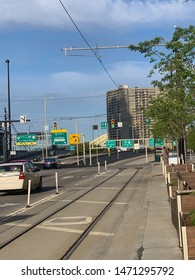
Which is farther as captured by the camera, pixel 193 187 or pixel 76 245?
pixel 193 187

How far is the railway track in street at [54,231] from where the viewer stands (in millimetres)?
8125

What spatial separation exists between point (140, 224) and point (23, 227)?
281 cm

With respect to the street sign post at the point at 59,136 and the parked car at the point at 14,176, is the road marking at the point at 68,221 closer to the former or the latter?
the parked car at the point at 14,176

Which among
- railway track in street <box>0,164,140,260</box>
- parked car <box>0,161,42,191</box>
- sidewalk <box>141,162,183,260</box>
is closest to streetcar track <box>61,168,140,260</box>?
railway track in street <box>0,164,140,260</box>

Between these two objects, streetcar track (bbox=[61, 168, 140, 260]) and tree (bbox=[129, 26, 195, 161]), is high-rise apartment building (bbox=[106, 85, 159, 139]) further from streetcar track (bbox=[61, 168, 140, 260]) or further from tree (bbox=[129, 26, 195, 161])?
streetcar track (bbox=[61, 168, 140, 260])

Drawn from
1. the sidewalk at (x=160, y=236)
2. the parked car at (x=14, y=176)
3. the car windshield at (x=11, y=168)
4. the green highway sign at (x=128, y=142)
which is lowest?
the sidewalk at (x=160, y=236)

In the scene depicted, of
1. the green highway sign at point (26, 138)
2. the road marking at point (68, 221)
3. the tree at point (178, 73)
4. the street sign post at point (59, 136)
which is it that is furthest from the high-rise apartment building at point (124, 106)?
the road marking at point (68, 221)

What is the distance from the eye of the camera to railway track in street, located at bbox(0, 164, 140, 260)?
320 inches

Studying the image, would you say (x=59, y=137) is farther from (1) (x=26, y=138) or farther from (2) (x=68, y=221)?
(2) (x=68, y=221)

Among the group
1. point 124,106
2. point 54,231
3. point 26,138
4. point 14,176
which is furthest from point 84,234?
point 26,138

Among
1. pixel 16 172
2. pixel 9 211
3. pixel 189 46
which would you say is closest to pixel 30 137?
pixel 16 172
